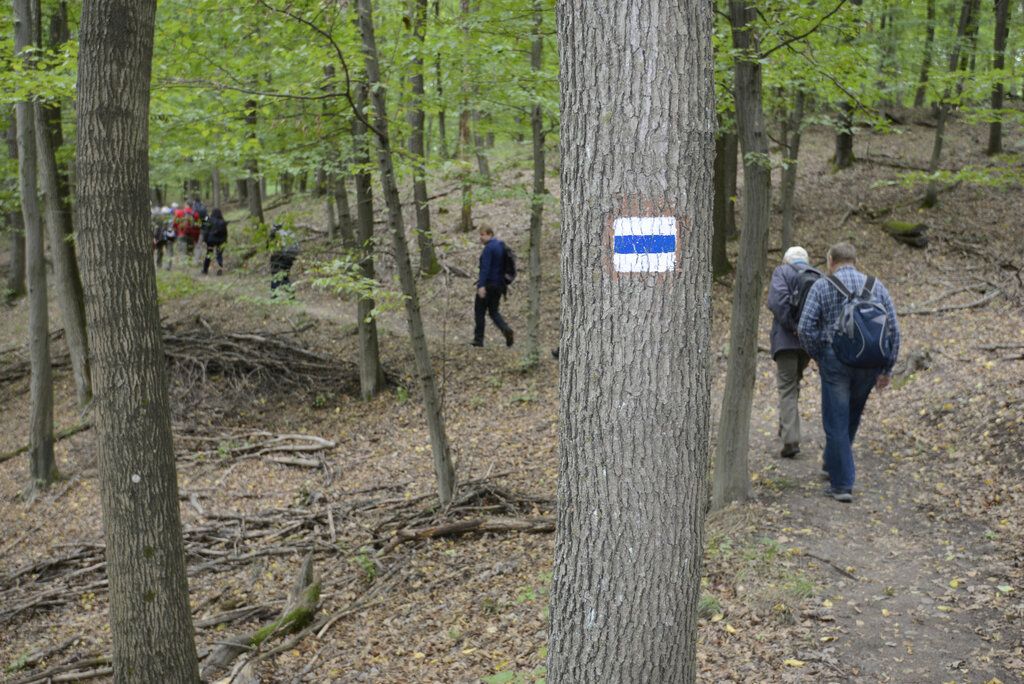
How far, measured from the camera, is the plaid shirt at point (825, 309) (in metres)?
6.58

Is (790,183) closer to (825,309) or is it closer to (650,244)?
(825,309)

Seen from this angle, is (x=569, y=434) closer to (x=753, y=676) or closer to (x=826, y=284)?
(x=753, y=676)

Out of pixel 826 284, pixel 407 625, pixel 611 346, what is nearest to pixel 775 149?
pixel 826 284

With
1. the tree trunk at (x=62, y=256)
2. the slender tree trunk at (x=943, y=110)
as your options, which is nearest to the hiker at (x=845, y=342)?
the tree trunk at (x=62, y=256)

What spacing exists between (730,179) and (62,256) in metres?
13.6

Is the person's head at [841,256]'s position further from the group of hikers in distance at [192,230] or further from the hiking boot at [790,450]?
the group of hikers in distance at [192,230]

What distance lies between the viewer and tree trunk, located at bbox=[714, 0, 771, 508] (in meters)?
6.22

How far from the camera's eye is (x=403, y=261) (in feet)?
26.2

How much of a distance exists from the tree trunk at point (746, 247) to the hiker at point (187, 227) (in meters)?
15.5

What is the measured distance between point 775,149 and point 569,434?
23424 mm

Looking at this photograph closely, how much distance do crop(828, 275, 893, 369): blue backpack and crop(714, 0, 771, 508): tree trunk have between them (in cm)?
76

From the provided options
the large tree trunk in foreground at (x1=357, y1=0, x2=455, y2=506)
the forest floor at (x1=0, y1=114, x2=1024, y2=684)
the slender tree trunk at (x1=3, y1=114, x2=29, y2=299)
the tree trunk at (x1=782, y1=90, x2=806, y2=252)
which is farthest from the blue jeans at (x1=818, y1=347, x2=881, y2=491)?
the slender tree trunk at (x1=3, y1=114, x2=29, y2=299)

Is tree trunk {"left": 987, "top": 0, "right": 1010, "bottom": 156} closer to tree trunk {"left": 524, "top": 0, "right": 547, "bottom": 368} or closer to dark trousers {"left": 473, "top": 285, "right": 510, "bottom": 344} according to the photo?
tree trunk {"left": 524, "top": 0, "right": 547, "bottom": 368}

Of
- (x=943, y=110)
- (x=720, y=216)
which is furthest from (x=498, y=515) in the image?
(x=943, y=110)
